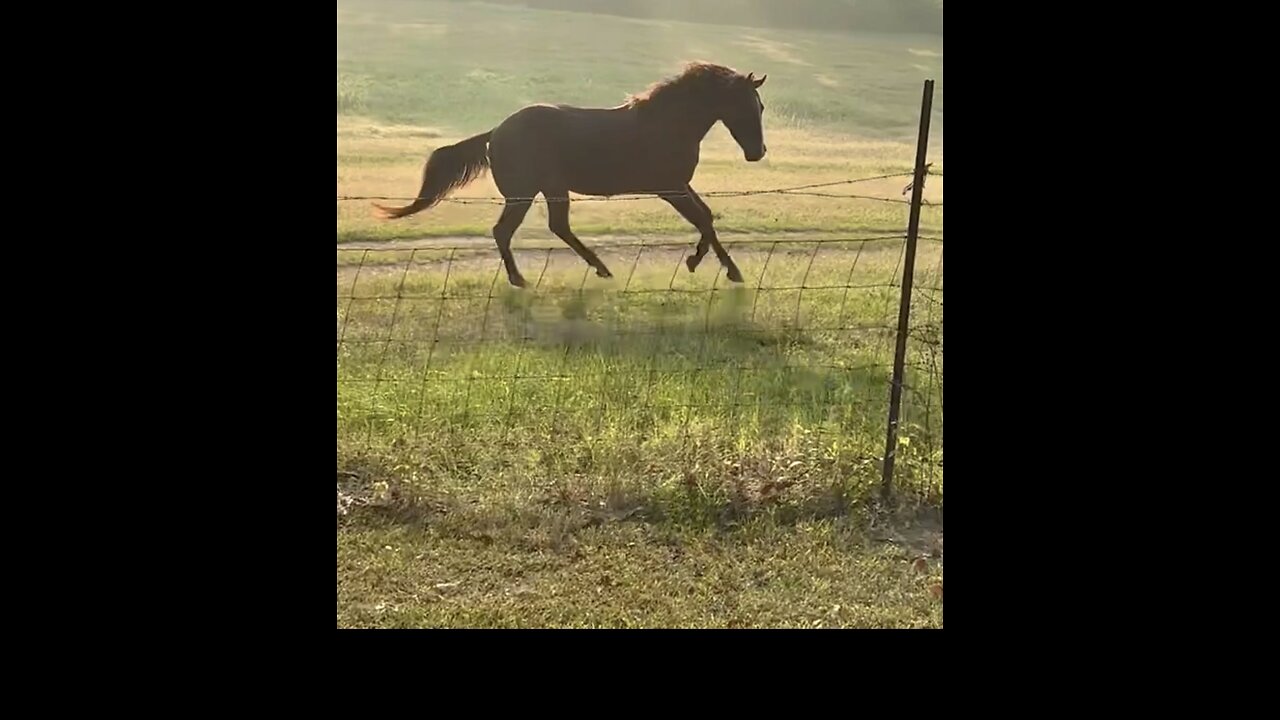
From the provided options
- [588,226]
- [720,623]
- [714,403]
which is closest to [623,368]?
[714,403]

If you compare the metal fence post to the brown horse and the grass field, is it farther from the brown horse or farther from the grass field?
the brown horse

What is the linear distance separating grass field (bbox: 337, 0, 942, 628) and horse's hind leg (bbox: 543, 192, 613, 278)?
0.17 feet

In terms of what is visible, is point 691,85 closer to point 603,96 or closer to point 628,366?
point 603,96

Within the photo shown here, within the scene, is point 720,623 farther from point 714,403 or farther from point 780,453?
point 714,403

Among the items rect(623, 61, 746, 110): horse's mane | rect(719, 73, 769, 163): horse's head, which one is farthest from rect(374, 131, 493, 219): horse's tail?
rect(719, 73, 769, 163): horse's head

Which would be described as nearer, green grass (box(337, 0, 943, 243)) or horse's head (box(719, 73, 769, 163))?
horse's head (box(719, 73, 769, 163))

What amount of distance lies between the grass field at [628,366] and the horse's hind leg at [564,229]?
0.17 ft

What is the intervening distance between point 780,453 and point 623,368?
0.90 meters

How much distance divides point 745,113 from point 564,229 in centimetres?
104

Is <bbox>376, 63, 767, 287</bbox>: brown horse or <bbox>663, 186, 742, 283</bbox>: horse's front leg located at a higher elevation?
<bbox>376, 63, 767, 287</bbox>: brown horse

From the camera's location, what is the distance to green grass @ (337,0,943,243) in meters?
4.72

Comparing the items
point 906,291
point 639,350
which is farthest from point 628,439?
point 906,291

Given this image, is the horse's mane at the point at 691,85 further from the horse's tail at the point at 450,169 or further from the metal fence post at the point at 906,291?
the metal fence post at the point at 906,291

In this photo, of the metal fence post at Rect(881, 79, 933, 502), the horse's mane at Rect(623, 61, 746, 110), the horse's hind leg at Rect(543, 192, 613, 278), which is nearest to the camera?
the metal fence post at Rect(881, 79, 933, 502)
